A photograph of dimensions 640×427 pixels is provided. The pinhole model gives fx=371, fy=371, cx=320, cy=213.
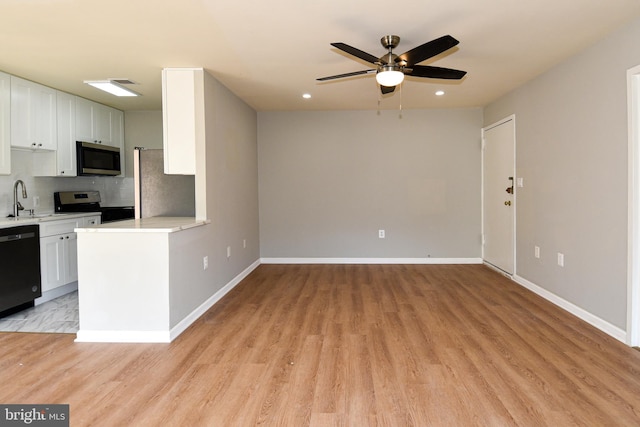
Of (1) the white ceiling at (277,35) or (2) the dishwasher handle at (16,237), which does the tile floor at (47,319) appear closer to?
(2) the dishwasher handle at (16,237)

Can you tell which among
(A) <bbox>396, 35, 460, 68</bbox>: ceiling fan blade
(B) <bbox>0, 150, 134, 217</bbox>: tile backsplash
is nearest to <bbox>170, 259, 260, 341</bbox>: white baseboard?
(B) <bbox>0, 150, 134, 217</bbox>: tile backsplash

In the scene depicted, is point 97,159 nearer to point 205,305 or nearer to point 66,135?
point 66,135

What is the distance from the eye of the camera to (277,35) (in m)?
2.77

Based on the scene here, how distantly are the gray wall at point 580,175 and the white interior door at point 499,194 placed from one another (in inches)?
10.5

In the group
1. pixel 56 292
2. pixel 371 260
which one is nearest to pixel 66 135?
pixel 56 292

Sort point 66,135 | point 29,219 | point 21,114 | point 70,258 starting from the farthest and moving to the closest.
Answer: point 66,135, point 70,258, point 21,114, point 29,219

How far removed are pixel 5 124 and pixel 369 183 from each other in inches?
167

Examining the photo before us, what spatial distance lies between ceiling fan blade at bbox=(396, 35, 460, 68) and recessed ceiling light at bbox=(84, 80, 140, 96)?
287 centimetres

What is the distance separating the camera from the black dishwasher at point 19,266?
10.6 ft

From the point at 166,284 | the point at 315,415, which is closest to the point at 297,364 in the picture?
the point at 315,415

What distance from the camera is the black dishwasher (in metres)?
3.23

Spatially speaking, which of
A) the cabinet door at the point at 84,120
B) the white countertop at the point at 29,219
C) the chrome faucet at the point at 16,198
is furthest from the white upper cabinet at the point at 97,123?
the white countertop at the point at 29,219

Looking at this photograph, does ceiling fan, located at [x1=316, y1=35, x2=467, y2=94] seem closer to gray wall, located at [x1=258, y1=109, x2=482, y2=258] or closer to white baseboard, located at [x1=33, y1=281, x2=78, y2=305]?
gray wall, located at [x1=258, y1=109, x2=482, y2=258]

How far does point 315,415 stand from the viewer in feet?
6.00
